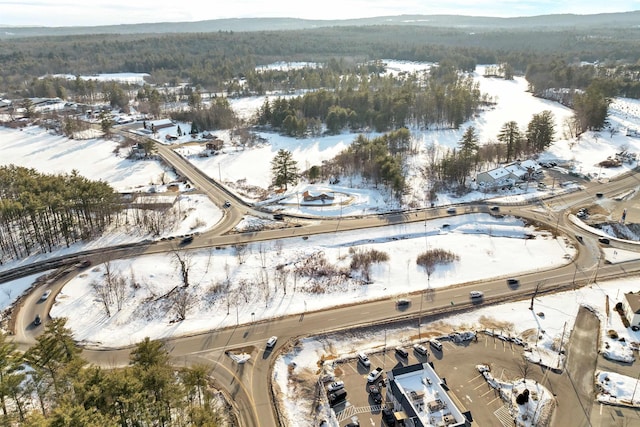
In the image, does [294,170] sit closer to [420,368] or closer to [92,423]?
Result: [420,368]

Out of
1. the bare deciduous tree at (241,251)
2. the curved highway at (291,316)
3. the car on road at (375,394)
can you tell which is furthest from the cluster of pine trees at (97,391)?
the bare deciduous tree at (241,251)

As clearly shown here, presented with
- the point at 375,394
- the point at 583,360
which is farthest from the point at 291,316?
the point at 583,360

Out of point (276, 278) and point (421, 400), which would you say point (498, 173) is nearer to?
point (276, 278)

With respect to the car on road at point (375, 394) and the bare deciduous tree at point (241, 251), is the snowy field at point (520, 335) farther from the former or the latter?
the bare deciduous tree at point (241, 251)

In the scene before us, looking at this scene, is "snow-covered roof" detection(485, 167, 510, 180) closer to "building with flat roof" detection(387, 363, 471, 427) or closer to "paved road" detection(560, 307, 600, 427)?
"paved road" detection(560, 307, 600, 427)

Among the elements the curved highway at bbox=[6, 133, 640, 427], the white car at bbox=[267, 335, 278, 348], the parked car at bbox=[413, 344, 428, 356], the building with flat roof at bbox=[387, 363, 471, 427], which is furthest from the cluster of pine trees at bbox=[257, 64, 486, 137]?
the building with flat roof at bbox=[387, 363, 471, 427]
